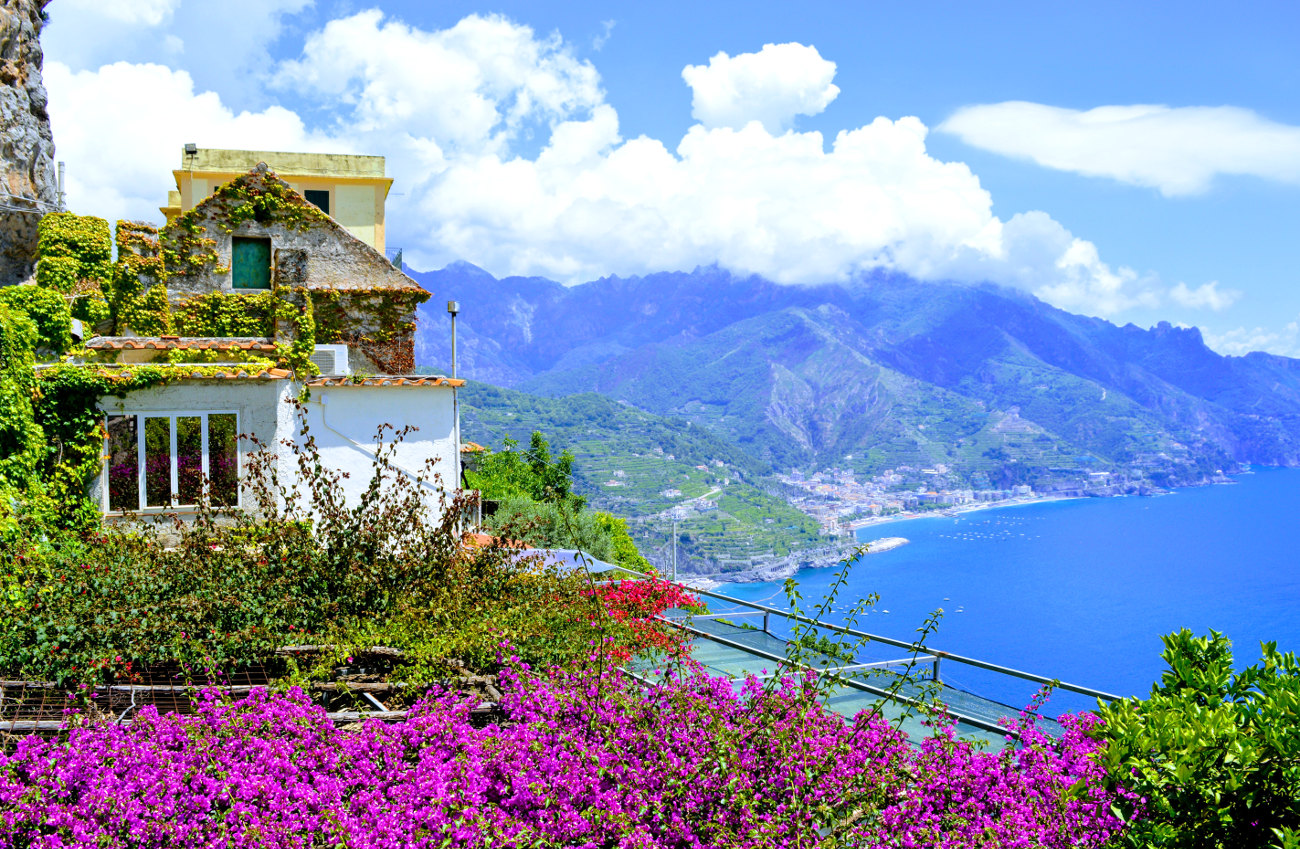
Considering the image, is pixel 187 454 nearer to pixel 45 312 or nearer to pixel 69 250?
pixel 45 312

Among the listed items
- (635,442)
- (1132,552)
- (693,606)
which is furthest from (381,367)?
(1132,552)

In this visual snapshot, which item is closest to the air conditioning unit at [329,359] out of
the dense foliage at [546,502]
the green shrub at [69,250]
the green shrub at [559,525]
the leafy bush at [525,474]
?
the green shrub at [69,250]

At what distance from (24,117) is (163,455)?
1758 cm

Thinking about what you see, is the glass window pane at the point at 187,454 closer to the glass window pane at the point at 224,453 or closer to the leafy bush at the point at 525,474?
the glass window pane at the point at 224,453

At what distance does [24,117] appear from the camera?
24.0 m

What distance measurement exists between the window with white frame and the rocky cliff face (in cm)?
1260

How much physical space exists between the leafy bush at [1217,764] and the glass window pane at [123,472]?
13077 mm

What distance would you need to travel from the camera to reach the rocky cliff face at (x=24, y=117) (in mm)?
23078

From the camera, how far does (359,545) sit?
8.32m

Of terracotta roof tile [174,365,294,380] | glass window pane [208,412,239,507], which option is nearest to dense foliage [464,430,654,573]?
glass window pane [208,412,239,507]

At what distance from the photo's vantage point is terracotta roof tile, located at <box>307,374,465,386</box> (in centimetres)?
1576

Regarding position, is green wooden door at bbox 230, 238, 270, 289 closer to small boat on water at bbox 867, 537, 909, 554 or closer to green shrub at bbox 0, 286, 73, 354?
green shrub at bbox 0, 286, 73, 354

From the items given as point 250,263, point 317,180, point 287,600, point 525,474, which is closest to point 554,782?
point 287,600

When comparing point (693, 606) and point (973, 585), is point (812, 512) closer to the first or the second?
point (973, 585)
